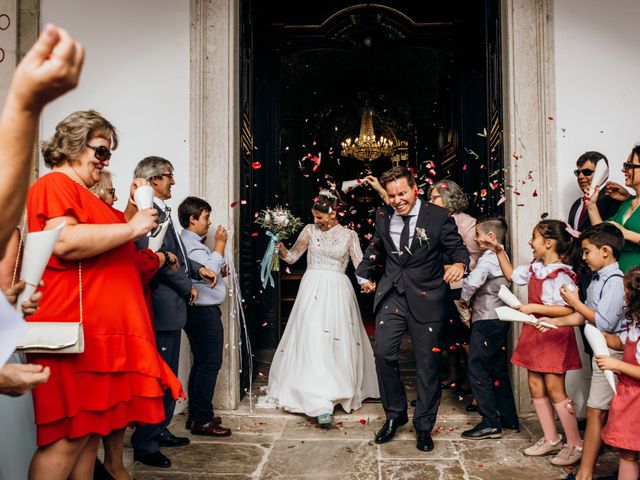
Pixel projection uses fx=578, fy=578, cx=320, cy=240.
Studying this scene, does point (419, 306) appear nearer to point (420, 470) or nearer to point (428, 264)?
point (428, 264)

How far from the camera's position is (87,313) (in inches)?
95.4

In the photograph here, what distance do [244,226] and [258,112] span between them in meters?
2.60

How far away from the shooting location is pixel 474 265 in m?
5.01

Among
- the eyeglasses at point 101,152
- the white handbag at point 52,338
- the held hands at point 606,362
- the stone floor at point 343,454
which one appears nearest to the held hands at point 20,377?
the white handbag at point 52,338

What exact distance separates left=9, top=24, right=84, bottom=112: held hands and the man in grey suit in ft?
9.08

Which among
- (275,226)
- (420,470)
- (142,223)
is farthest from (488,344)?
(142,223)

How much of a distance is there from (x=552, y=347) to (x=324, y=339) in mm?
2028

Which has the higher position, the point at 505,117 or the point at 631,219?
the point at 505,117

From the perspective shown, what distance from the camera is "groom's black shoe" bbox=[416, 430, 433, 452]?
13.7 ft

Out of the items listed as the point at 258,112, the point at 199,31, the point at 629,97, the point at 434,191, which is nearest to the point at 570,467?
the point at 434,191

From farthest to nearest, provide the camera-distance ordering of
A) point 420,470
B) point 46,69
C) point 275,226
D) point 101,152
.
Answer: point 275,226 < point 420,470 < point 101,152 < point 46,69

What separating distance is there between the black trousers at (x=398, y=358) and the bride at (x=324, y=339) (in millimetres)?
606

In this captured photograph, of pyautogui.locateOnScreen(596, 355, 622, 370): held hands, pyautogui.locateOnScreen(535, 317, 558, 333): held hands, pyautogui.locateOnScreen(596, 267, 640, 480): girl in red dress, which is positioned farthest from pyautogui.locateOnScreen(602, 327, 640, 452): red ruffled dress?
pyautogui.locateOnScreen(535, 317, 558, 333): held hands

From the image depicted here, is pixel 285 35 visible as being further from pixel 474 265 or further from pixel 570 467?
pixel 570 467
